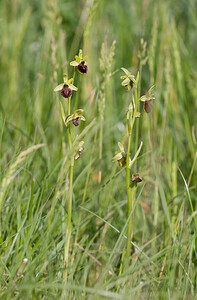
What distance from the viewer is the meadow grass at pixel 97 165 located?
1736mm

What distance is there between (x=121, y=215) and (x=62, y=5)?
2970mm

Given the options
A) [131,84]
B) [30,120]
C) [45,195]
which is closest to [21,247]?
[45,195]

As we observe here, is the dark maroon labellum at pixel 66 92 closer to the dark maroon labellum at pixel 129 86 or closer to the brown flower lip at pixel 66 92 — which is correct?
the brown flower lip at pixel 66 92

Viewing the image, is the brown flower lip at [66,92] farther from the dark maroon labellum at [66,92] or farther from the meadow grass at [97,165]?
the meadow grass at [97,165]

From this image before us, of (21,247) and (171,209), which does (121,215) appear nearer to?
(171,209)

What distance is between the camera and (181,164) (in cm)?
287

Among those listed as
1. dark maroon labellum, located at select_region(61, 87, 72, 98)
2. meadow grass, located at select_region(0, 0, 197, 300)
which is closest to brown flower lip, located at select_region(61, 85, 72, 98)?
dark maroon labellum, located at select_region(61, 87, 72, 98)

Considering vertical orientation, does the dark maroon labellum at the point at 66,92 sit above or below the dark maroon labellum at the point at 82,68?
below

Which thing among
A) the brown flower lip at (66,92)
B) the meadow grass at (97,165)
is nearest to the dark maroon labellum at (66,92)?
the brown flower lip at (66,92)

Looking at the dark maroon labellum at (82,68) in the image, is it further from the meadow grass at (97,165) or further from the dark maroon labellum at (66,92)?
the meadow grass at (97,165)

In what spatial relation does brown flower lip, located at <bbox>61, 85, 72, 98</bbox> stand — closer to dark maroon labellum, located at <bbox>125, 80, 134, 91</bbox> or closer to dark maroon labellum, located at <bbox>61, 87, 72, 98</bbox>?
dark maroon labellum, located at <bbox>61, 87, 72, 98</bbox>

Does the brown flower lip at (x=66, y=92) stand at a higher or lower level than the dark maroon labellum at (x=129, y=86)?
lower

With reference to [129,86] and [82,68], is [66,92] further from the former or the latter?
[129,86]

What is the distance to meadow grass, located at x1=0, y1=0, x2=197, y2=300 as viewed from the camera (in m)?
1.74
